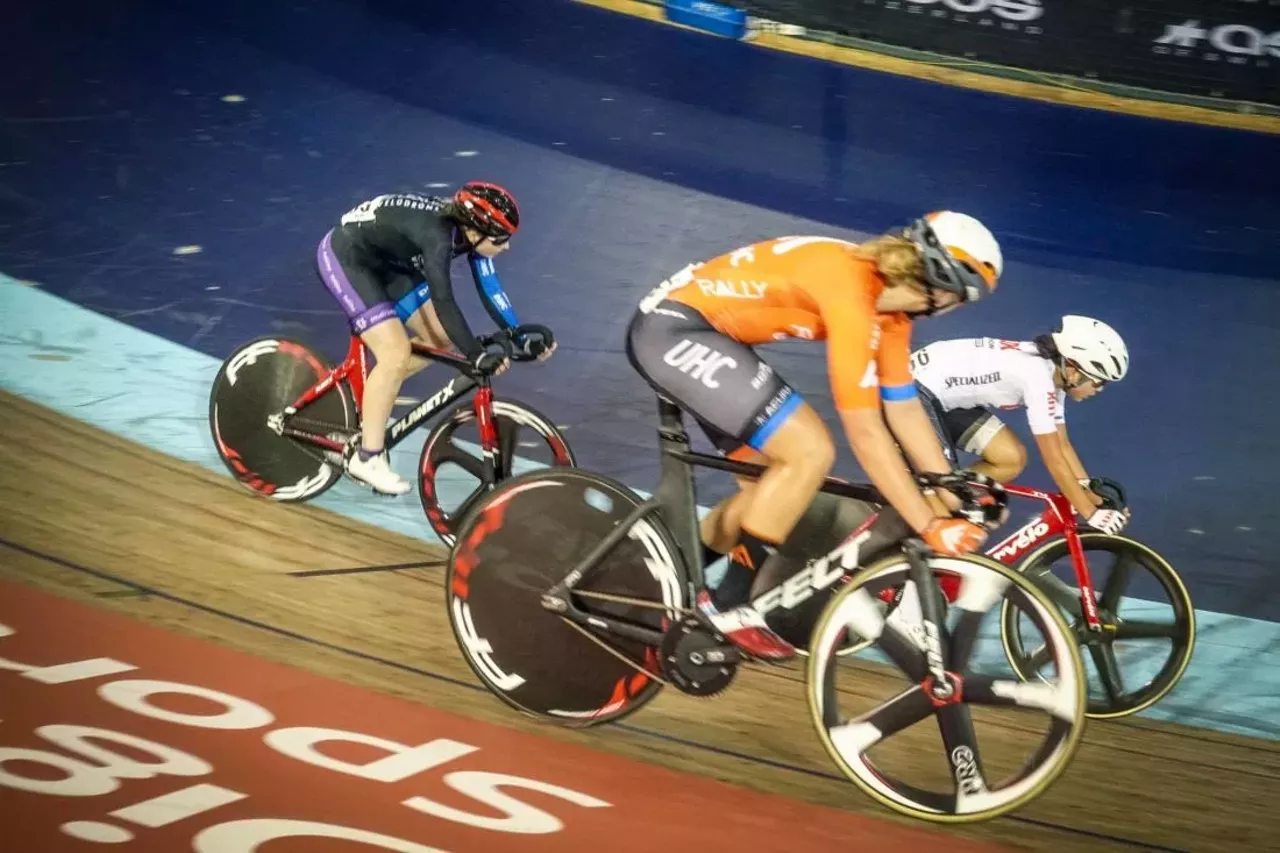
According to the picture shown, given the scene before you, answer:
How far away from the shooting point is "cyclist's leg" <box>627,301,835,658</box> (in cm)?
332

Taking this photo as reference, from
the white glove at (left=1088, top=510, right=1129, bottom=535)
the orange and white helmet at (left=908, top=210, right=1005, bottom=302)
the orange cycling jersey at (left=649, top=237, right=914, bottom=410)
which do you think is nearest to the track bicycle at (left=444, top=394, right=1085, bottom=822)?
the orange cycling jersey at (left=649, top=237, right=914, bottom=410)

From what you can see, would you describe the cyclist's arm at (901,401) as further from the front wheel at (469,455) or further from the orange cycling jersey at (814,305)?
the front wheel at (469,455)

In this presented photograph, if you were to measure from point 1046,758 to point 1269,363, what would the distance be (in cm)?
406

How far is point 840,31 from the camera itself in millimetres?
9203

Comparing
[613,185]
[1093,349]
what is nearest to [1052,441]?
[1093,349]

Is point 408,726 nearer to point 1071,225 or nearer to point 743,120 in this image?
point 1071,225

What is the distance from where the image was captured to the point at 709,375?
3381 millimetres

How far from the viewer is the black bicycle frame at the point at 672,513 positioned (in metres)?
3.45

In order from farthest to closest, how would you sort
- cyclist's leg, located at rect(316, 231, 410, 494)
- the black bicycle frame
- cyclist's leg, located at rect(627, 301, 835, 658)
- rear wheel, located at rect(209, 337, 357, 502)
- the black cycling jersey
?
rear wheel, located at rect(209, 337, 357, 502) → cyclist's leg, located at rect(316, 231, 410, 494) → the black cycling jersey → the black bicycle frame → cyclist's leg, located at rect(627, 301, 835, 658)

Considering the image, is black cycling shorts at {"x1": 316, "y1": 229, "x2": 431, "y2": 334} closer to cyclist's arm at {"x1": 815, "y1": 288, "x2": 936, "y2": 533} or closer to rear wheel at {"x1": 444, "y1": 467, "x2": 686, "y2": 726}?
rear wheel at {"x1": 444, "y1": 467, "x2": 686, "y2": 726}

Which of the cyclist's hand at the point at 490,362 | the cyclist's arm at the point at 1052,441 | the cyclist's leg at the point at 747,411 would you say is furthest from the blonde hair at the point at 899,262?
the cyclist's hand at the point at 490,362

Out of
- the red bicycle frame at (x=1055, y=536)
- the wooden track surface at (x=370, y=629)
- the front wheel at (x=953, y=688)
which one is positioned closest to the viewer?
the front wheel at (x=953, y=688)

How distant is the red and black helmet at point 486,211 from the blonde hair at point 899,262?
1.66 m

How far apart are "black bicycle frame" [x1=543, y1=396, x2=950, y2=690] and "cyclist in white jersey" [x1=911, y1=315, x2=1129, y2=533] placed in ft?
3.60
